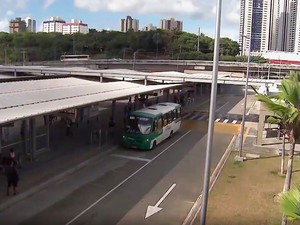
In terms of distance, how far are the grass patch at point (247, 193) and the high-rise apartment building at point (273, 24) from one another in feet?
253

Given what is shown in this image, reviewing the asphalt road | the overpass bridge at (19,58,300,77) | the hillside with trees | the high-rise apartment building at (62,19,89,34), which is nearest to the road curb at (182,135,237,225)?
the asphalt road

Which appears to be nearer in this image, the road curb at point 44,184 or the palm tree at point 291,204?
the palm tree at point 291,204

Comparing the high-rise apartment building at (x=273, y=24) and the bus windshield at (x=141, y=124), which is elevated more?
the high-rise apartment building at (x=273, y=24)

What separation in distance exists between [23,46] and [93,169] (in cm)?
7448

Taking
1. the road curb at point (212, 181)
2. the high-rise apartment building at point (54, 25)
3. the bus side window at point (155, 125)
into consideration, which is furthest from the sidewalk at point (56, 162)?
the high-rise apartment building at point (54, 25)

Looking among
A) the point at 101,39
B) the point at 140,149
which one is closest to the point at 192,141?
the point at 140,149

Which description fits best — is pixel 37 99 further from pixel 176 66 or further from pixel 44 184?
pixel 176 66

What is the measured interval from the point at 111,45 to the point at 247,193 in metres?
86.8

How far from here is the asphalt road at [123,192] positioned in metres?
14.1

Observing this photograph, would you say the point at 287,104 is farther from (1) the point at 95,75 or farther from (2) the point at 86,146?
(1) the point at 95,75

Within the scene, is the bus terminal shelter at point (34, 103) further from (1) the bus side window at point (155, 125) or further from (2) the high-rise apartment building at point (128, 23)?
(2) the high-rise apartment building at point (128, 23)

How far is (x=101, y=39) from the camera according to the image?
10006 centimetres

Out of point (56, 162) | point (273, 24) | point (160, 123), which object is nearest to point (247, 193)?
point (56, 162)

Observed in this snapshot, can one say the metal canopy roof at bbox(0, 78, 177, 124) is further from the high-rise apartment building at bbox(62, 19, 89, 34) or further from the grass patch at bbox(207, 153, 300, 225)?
the high-rise apartment building at bbox(62, 19, 89, 34)
